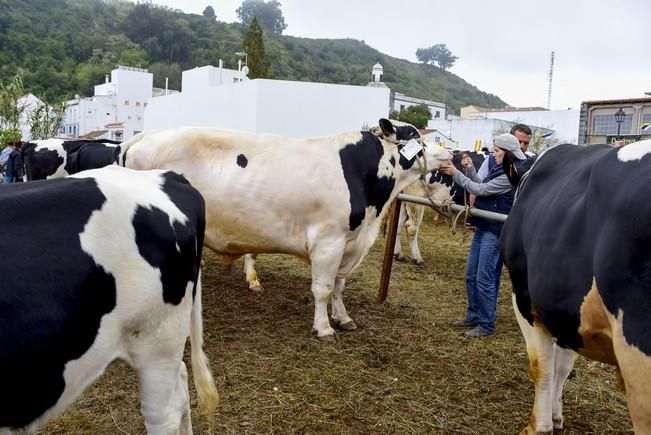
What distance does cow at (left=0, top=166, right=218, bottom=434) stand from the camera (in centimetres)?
196

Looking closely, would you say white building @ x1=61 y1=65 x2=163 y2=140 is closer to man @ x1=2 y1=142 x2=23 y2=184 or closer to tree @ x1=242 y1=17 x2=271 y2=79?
tree @ x1=242 y1=17 x2=271 y2=79

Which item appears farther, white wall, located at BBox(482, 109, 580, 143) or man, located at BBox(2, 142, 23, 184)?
white wall, located at BBox(482, 109, 580, 143)

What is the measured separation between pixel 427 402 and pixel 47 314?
2.80 m

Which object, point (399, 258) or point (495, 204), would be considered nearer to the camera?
point (495, 204)

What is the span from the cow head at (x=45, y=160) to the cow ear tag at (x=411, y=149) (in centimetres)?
793

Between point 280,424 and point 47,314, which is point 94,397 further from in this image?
point 47,314

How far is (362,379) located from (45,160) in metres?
9.16

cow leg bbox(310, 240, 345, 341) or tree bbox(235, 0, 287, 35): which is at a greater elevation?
tree bbox(235, 0, 287, 35)

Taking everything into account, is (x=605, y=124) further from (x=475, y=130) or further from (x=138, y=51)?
(x=138, y=51)

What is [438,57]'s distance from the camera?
580 ft

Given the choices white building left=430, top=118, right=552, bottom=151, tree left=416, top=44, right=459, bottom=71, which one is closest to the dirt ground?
white building left=430, top=118, right=552, bottom=151

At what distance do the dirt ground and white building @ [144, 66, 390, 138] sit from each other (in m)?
25.2

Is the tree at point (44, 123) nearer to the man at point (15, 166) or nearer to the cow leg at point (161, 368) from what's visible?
the man at point (15, 166)

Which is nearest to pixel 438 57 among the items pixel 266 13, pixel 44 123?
pixel 266 13
